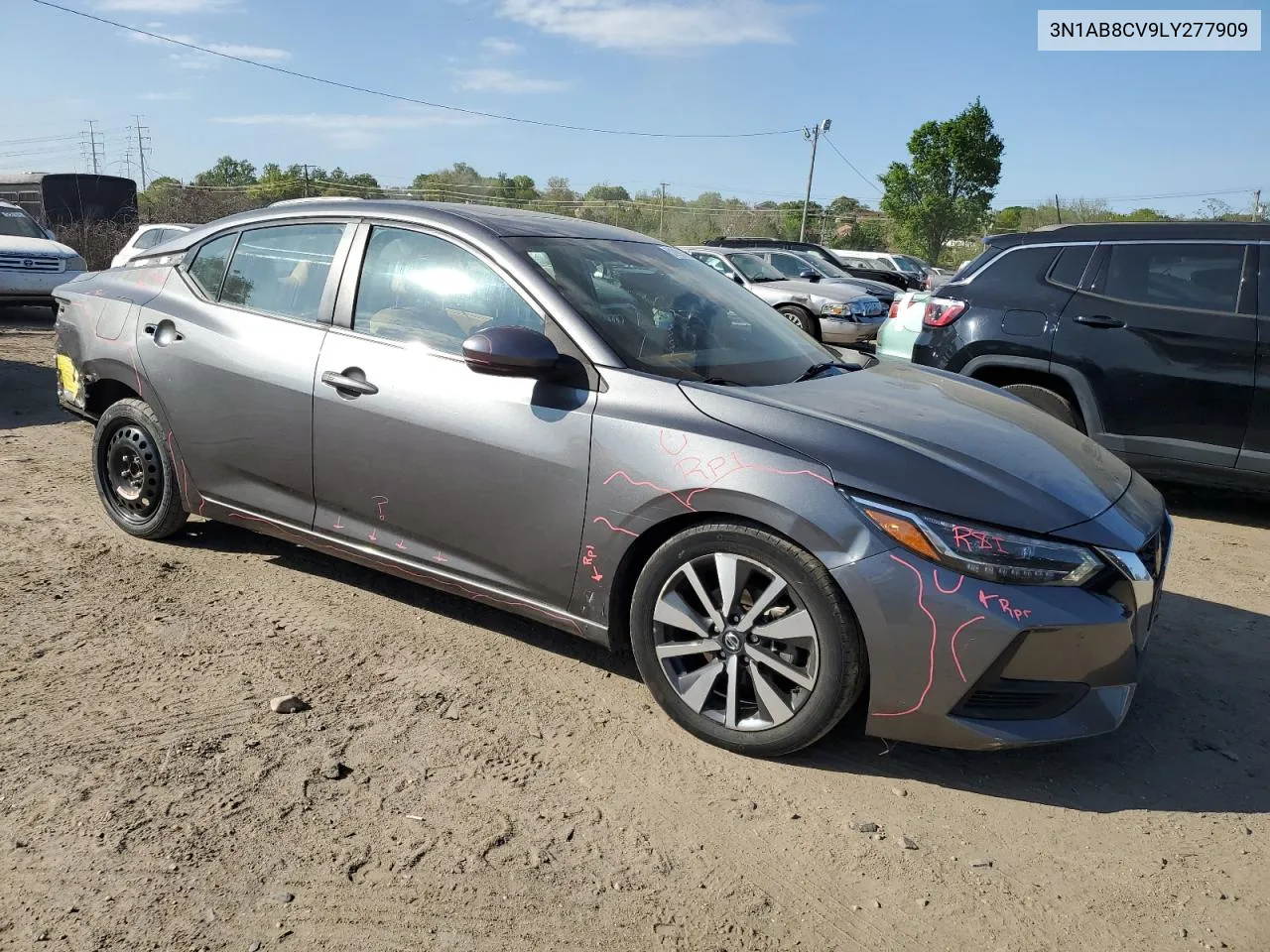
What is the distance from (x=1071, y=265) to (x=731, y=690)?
455cm

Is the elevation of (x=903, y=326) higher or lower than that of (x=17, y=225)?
lower

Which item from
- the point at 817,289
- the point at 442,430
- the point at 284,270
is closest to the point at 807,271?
the point at 817,289

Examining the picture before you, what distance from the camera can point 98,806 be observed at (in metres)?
2.71

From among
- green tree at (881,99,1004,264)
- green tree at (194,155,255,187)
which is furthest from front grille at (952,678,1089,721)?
green tree at (194,155,255,187)

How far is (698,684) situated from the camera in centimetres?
316

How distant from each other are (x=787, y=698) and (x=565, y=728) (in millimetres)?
750

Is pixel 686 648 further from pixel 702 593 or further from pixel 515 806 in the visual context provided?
pixel 515 806

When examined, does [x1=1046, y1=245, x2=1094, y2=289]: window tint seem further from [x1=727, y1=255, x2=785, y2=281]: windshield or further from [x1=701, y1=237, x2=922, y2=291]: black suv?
[x1=701, y1=237, x2=922, y2=291]: black suv

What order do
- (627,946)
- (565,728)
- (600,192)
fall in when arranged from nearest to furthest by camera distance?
(627,946)
(565,728)
(600,192)

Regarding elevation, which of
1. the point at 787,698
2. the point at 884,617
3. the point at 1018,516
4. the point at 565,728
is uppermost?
the point at 1018,516

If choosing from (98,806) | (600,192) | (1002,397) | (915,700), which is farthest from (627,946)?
(600,192)

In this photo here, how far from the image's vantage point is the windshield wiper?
3.73 m

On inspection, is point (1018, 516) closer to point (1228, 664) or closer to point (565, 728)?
point (565, 728)

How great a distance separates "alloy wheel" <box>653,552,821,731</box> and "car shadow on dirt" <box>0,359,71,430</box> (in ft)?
20.1
